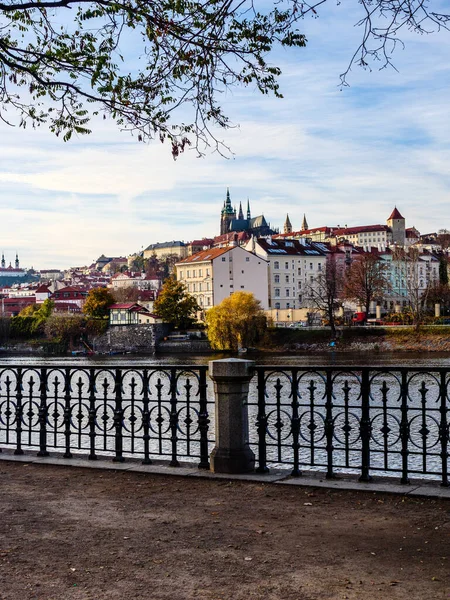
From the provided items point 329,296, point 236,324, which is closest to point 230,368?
point 236,324

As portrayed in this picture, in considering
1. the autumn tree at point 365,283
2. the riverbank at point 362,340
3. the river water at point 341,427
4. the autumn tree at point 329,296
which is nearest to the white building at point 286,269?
the autumn tree at point 329,296

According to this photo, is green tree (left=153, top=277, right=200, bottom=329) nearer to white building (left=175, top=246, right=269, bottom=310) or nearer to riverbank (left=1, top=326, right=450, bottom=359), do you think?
white building (left=175, top=246, right=269, bottom=310)

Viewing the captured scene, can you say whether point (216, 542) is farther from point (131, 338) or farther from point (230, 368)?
point (131, 338)

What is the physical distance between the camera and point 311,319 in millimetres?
91875

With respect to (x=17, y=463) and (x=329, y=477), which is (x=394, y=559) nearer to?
(x=329, y=477)

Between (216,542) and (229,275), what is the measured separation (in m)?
105

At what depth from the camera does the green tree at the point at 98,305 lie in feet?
357

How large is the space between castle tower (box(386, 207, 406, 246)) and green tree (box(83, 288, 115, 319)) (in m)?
Answer: 97.3

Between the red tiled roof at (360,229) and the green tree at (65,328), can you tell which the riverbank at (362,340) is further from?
the red tiled roof at (360,229)

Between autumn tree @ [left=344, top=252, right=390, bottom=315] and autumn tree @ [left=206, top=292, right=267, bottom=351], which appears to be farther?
autumn tree @ [left=344, top=252, right=390, bottom=315]

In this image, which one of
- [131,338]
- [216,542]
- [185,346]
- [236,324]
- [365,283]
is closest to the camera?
[216,542]

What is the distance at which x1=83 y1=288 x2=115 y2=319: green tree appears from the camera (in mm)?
108688

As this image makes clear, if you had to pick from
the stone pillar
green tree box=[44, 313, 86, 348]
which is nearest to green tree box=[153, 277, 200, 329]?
green tree box=[44, 313, 86, 348]

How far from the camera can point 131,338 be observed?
98500 mm
